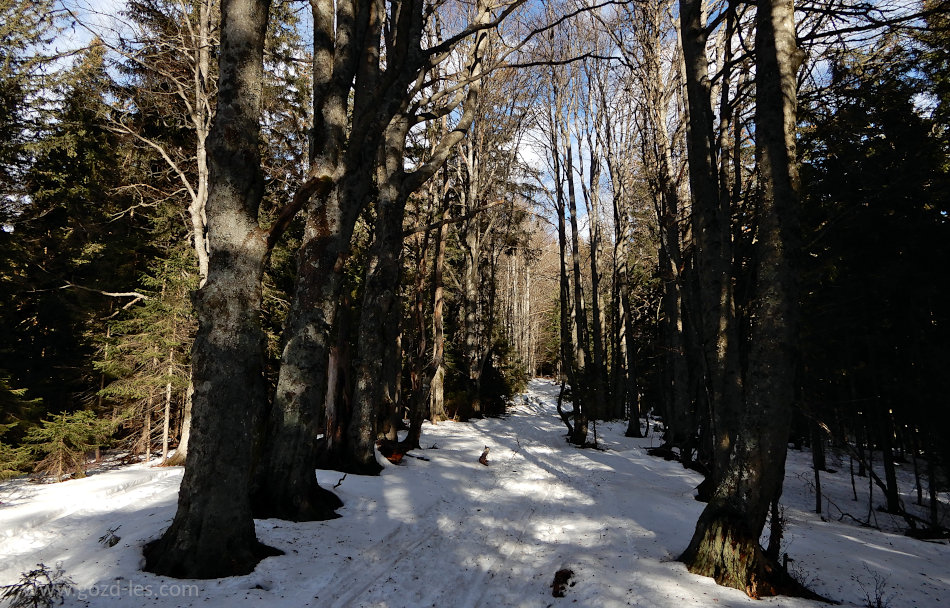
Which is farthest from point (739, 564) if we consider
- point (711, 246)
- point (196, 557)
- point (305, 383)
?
point (305, 383)

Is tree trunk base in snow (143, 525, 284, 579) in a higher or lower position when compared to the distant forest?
lower

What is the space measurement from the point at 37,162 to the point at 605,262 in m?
26.3

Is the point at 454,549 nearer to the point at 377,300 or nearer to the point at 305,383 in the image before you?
the point at 305,383

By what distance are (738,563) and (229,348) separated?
484 cm

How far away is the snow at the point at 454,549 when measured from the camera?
3.65 metres

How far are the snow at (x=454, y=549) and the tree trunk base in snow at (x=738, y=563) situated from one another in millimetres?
149

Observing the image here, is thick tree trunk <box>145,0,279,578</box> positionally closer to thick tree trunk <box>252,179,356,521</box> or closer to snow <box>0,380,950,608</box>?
snow <box>0,380,950,608</box>

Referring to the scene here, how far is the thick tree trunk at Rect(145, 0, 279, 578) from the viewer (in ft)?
12.1

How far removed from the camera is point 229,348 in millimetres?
3846

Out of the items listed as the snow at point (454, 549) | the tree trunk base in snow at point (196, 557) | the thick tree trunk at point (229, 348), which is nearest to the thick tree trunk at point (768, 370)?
the snow at point (454, 549)

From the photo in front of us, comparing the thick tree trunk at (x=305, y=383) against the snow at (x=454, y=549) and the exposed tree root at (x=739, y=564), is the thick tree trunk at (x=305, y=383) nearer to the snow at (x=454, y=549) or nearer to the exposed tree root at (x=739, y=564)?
the snow at (x=454, y=549)

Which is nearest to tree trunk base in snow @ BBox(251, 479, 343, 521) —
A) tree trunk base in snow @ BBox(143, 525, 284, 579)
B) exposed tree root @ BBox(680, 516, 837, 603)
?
tree trunk base in snow @ BBox(143, 525, 284, 579)

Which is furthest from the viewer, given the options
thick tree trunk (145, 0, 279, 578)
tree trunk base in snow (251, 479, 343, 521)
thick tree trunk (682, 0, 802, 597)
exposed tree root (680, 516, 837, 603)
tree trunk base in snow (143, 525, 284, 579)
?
tree trunk base in snow (251, 479, 343, 521)

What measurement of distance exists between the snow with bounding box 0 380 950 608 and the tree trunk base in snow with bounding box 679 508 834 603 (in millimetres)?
149
